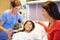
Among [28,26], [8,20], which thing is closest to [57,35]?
[8,20]

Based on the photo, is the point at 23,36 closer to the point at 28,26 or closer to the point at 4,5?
the point at 28,26

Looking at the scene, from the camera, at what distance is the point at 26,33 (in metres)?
2.40

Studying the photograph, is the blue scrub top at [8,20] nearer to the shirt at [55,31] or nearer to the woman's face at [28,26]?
the woman's face at [28,26]

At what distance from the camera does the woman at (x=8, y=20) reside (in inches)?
82.5

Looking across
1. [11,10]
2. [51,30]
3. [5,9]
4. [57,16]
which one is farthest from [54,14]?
[5,9]

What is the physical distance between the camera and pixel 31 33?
7.92 feet

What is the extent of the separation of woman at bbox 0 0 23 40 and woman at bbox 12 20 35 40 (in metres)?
0.18

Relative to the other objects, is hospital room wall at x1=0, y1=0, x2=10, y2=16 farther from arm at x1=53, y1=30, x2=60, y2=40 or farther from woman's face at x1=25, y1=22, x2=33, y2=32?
arm at x1=53, y1=30, x2=60, y2=40

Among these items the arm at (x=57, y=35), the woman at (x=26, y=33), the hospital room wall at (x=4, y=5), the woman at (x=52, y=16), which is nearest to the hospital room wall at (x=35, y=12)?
the woman at (x=26, y=33)

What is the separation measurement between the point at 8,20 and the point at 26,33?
41cm

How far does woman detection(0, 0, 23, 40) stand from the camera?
6.88 ft

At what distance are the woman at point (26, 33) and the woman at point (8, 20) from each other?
0.18m

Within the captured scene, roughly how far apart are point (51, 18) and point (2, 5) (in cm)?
106

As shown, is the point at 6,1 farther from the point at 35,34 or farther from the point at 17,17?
the point at 35,34
